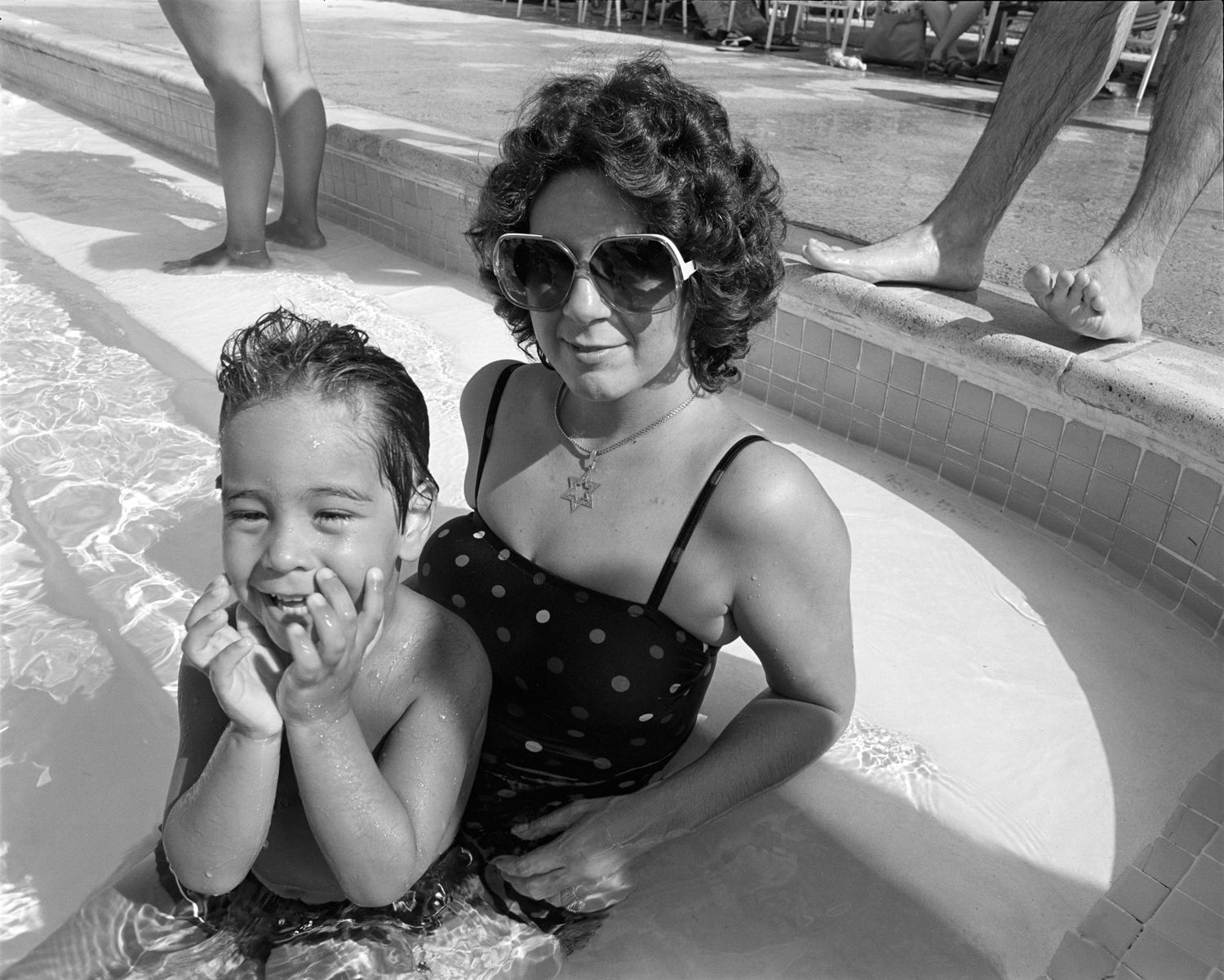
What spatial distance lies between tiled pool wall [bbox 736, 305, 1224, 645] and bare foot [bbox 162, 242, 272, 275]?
232 centimetres

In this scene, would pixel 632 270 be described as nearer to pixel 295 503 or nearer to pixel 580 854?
pixel 295 503

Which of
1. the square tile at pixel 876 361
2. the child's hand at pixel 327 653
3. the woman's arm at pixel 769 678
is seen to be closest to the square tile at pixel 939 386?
the square tile at pixel 876 361

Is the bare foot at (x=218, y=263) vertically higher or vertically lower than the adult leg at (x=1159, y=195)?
lower

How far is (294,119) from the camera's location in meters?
4.76

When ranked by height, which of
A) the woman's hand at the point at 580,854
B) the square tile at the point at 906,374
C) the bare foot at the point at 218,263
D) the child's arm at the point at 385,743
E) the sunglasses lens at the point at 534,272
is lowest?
the bare foot at the point at 218,263

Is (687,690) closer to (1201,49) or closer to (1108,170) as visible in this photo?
(1201,49)

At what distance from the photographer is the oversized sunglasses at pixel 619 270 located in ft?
5.13

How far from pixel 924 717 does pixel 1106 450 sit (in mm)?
983

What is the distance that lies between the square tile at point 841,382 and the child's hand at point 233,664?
8.30 feet

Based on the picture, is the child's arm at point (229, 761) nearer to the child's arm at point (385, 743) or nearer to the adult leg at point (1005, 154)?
the child's arm at point (385, 743)

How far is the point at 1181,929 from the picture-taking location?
1719mm

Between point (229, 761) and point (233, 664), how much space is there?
0.14 metres

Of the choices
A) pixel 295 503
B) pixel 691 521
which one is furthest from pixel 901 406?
pixel 295 503

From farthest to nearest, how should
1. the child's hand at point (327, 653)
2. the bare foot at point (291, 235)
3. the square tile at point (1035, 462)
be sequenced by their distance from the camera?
the bare foot at point (291, 235), the square tile at point (1035, 462), the child's hand at point (327, 653)
